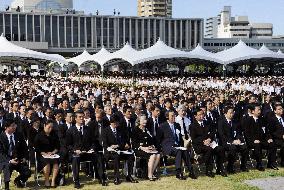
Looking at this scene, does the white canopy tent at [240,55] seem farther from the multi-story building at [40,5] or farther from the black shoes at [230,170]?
the multi-story building at [40,5]

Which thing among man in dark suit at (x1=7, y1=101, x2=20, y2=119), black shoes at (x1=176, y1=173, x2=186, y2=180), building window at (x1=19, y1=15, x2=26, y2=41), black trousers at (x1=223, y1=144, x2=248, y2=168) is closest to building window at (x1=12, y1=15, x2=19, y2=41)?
building window at (x1=19, y1=15, x2=26, y2=41)

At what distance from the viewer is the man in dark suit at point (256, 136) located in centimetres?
1057

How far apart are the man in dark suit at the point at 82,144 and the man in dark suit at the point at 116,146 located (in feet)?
0.81

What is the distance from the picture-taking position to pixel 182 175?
32.1ft

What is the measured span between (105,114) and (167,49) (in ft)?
107

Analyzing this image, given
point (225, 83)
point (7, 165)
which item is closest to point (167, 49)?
point (225, 83)

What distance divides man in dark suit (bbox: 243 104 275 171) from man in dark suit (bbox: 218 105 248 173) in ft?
0.67

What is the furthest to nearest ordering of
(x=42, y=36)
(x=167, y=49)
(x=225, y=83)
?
(x=42, y=36)
(x=167, y=49)
(x=225, y=83)

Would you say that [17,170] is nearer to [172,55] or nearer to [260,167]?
[260,167]

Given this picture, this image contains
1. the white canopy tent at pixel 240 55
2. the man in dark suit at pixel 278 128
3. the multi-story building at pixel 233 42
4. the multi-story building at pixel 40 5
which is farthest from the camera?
the multi-story building at pixel 40 5

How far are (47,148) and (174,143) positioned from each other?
274 cm

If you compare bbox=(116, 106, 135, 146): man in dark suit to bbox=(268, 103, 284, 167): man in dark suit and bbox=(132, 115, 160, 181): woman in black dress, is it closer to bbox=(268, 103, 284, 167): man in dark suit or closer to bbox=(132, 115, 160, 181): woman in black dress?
bbox=(132, 115, 160, 181): woman in black dress

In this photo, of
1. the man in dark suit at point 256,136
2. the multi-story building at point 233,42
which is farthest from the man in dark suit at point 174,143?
the multi-story building at point 233,42

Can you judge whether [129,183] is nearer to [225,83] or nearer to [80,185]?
[80,185]
